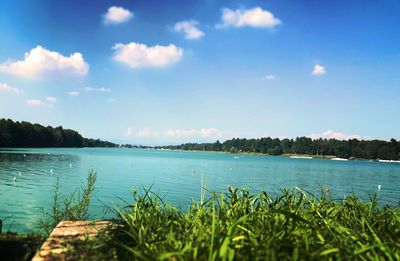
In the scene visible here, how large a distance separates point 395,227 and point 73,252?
380 cm

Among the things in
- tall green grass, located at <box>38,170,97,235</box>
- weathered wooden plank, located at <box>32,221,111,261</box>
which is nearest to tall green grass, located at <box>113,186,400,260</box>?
weathered wooden plank, located at <box>32,221,111,261</box>

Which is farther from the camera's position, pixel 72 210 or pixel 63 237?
pixel 72 210

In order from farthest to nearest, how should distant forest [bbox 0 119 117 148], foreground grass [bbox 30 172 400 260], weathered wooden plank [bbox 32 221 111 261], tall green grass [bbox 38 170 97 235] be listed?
distant forest [bbox 0 119 117 148] < tall green grass [bbox 38 170 97 235] < weathered wooden plank [bbox 32 221 111 261] < foreground grass [bbox 30 172 400 260]

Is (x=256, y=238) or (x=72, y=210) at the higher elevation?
(x=256, y=238)

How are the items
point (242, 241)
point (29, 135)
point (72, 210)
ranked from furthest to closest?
point (29, 135), point (72, 210), point (242, 241)

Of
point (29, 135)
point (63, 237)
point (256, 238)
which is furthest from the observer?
point (29, 135)

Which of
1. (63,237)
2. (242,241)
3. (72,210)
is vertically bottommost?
(72,210)

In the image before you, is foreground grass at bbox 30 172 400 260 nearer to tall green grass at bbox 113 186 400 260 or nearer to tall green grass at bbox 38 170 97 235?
tall green grass at bbox 113 186 400 260

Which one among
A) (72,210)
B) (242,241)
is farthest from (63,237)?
(72,210)

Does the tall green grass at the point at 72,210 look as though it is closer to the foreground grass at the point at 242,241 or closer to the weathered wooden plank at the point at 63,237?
the weathered wooden plank at the point at 63,237

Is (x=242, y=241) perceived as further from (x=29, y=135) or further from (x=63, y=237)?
(x=29, y=135)

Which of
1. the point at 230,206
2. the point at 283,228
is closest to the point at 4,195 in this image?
the point at 230,206

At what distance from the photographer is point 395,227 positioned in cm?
470

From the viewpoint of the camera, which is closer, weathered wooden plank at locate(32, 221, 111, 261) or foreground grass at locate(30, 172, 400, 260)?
foreground grass at locate(30, 172, 400, 260)
